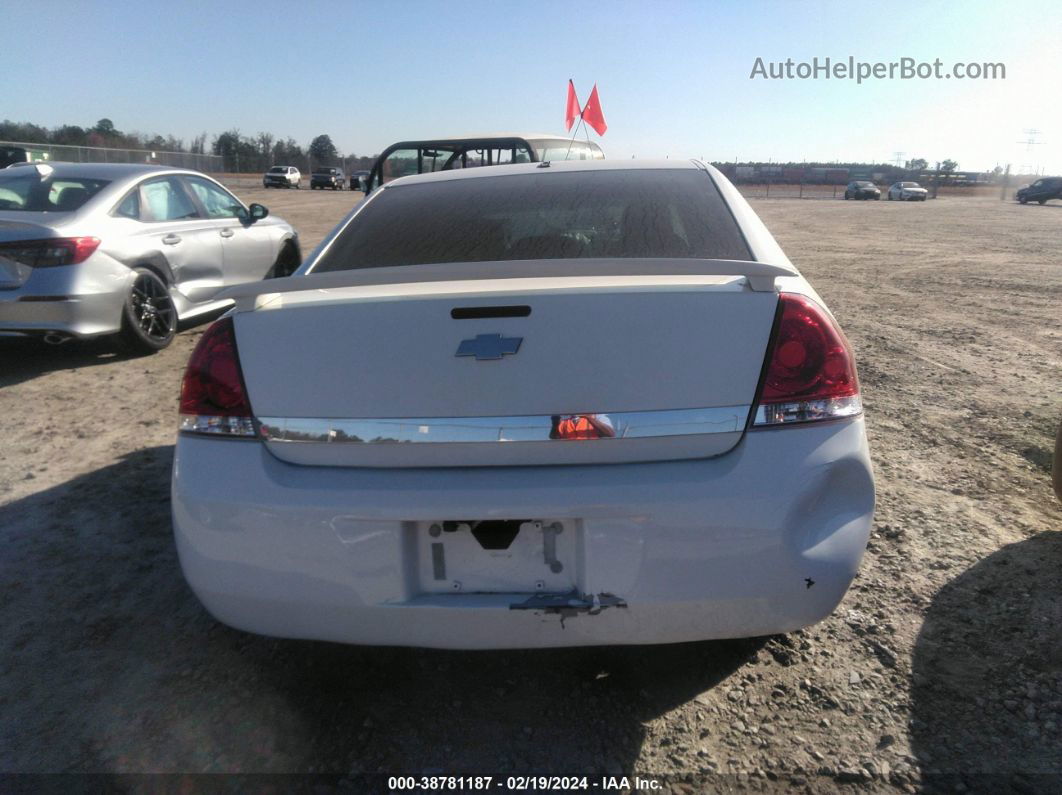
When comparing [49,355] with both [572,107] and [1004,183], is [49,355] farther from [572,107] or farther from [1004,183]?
[1004,183]

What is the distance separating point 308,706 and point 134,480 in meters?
2.17

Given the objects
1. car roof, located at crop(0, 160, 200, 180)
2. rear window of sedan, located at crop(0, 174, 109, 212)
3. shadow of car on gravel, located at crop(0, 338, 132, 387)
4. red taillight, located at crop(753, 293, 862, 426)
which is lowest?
shadow of car on gravel, located at crop(0, 338, 132, 387)

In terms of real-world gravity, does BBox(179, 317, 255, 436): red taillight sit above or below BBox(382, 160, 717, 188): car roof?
below

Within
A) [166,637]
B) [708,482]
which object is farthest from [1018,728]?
[166,637]

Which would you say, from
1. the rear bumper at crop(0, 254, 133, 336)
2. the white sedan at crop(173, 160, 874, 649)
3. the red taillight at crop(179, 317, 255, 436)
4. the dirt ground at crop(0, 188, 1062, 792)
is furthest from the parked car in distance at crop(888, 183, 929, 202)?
the red taillight at crop(179, 317, 255, 436)

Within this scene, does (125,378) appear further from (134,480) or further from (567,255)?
(567,255)

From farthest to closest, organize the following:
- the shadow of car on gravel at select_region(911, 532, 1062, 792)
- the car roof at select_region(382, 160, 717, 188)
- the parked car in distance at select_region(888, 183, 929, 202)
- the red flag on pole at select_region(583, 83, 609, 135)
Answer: the parked car in distance at select_region(888, 183, 929, 202), the red flag on pole at select_region(583, 83, 609, 135), the car roof at select_region(382, 160, 717, 188), the shadow of car on gravel at select_region(911, 532, 1062, 792)

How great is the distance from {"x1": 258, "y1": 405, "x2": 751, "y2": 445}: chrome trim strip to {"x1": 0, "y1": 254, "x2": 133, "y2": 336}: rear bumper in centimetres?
455

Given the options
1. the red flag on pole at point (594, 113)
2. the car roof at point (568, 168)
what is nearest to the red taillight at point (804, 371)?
the car roof at point (568, 168)

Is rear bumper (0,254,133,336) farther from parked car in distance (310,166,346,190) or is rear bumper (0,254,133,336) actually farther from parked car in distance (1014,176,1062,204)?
parked car in distance (310,166,346,190)

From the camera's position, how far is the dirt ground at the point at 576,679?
221 cm

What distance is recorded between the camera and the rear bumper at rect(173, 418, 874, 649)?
6.60 feet

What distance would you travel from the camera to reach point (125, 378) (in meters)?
5.93

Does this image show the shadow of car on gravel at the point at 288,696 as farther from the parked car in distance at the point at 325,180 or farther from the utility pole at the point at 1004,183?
the utility pole at the point at 1004,183
